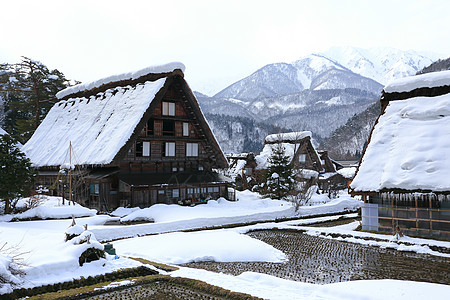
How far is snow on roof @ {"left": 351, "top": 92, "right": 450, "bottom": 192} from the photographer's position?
53.3ft

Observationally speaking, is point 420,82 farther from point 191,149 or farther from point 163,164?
point 163,164

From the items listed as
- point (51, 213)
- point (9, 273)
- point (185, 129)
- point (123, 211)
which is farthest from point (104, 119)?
point (9, 273)

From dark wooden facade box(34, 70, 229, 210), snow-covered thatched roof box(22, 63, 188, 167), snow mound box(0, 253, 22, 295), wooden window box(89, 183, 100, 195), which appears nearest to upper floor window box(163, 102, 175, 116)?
dark wooden facade box(34, 70, 229, 210)

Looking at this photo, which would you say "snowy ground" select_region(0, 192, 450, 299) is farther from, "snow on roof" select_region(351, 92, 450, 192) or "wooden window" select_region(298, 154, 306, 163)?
"wooden window" select_region(298, 154, 306, 163)

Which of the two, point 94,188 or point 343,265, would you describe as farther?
point 94,188

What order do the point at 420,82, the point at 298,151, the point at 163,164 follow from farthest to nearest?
the point at 298,151 < the point at 163,164 < the point at 420,82

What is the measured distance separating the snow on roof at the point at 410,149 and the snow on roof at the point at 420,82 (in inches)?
29.5

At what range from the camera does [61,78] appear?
46.4 metres

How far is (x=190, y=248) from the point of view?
14.2 m

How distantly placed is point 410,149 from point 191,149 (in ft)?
57.0

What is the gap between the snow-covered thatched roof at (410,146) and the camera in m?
16.3

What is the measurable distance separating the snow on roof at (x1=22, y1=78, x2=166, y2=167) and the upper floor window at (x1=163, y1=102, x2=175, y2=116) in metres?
1.99

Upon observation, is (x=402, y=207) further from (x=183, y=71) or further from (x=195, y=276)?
(x=183, y=71)

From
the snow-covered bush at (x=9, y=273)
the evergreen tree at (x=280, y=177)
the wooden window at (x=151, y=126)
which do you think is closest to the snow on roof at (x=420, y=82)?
the evergreen tree at (x=280, y=177)
